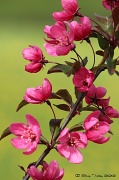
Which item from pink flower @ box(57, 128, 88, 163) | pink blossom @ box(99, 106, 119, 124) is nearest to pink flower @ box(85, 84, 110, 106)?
pink blossom @ box(99, 106, 119, 124)

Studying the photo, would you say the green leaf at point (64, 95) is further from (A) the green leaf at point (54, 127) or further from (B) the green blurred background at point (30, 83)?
(B) the green blurred background at point (30, 83)

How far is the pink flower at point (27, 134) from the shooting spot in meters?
0.78

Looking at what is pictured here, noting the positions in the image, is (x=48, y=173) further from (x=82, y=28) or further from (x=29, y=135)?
(x=82, y=28)

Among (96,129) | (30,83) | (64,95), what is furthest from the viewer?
(30,83)

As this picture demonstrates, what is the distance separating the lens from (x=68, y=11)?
33.3 inches

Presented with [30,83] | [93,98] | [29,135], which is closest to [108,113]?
[93,98]

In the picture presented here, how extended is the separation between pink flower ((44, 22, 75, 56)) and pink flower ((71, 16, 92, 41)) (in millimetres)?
13

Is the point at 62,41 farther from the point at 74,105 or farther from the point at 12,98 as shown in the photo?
the point at 12,98

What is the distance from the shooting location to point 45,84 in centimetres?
81

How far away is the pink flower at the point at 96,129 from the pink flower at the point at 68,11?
203mm

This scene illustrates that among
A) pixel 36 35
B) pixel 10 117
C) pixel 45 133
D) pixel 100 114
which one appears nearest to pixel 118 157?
pixel 45 133

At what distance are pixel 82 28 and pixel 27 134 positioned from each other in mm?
222

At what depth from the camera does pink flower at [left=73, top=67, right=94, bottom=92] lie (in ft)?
2.56

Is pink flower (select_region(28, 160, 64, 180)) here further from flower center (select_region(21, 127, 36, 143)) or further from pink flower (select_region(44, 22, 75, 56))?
pink flower (select_region(44, 22, 75, 56))
